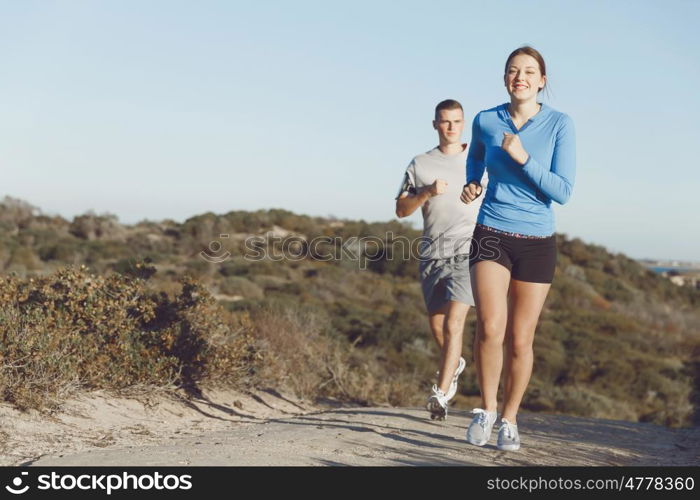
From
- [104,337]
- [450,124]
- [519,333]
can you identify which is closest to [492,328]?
[519,333]

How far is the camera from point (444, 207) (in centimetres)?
657

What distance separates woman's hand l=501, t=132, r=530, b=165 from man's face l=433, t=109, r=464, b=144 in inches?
77.5

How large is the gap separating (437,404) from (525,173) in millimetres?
2370

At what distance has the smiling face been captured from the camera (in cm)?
496

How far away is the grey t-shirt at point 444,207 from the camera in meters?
6.57

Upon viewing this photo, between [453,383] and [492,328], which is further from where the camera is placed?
[453,383]

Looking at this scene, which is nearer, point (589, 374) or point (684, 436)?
point (684, 436)

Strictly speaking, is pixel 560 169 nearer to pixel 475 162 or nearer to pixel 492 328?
pixel 475 162

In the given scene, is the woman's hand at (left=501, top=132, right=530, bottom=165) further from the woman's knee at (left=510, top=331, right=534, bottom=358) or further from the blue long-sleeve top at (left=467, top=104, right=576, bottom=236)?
the woman's knee at (left=510, top=331, right=534, bottom=358)

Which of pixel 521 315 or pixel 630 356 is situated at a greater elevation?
pixel 521 315
